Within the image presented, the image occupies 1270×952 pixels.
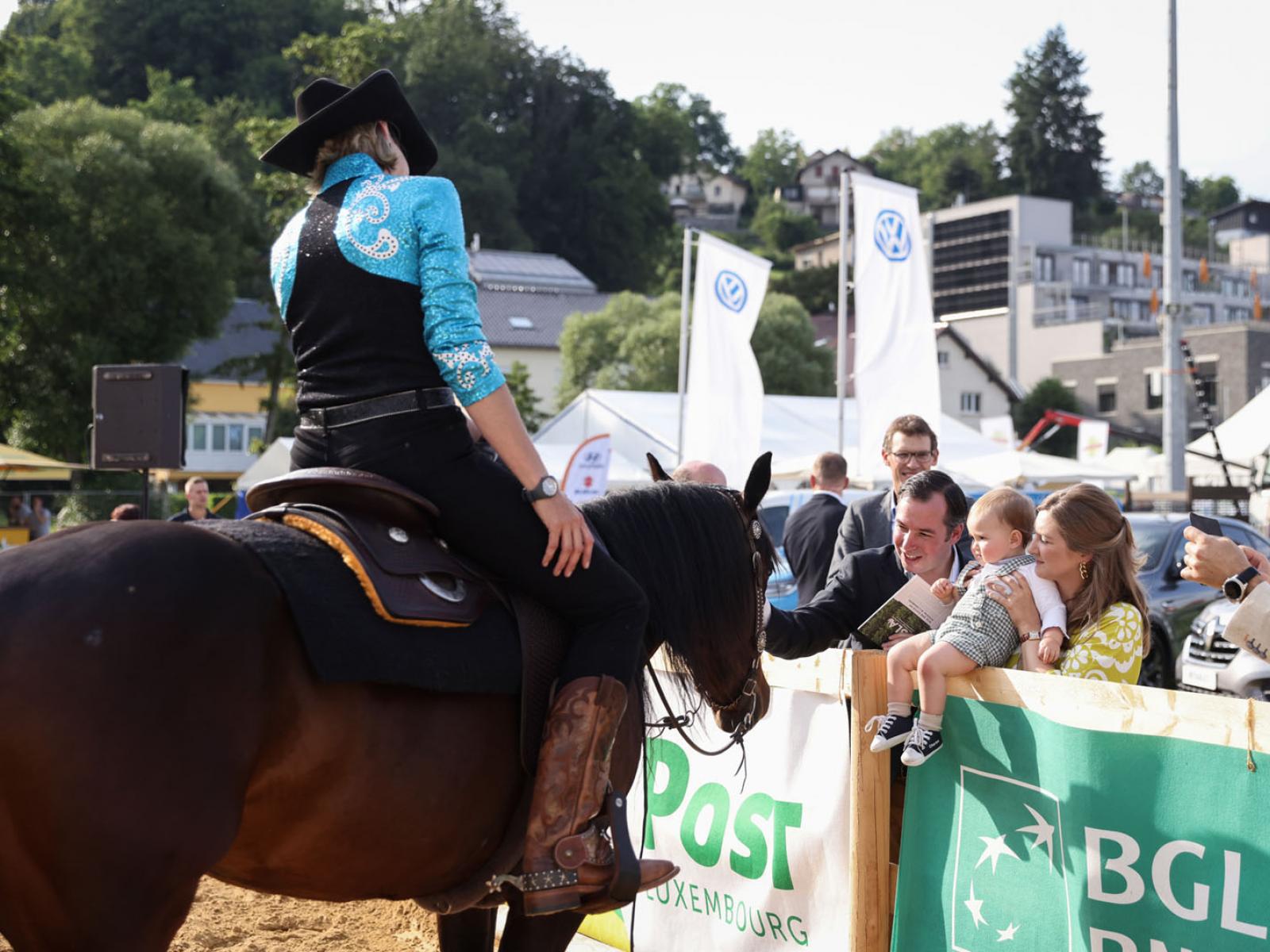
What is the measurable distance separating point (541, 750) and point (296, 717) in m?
0.65

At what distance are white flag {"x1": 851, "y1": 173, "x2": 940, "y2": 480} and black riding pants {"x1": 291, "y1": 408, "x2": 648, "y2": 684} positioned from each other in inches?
459

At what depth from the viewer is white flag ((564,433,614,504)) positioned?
17.1 m

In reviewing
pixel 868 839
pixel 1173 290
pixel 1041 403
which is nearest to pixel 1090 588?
pixel 868 839

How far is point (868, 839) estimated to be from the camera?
424 cm

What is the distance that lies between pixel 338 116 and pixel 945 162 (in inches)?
5496

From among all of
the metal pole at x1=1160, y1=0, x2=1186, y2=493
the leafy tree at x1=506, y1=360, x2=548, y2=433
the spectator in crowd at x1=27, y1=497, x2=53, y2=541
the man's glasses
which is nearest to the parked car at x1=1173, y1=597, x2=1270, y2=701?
the man's glasses

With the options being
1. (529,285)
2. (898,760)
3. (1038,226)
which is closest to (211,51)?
(529,285)

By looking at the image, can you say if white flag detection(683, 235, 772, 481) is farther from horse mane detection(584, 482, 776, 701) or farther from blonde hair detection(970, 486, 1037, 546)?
horse mane detection(584, 482, 776, 701)

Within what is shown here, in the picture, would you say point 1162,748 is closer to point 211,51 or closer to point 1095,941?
point 1095,941

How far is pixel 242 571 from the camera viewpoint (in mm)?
2756

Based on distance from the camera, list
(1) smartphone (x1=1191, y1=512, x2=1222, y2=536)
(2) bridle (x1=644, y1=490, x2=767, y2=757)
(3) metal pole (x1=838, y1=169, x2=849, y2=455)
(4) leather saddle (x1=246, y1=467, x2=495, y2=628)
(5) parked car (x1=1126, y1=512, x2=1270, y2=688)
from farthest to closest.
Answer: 1. (3) metal pole (x1=838, y1=169, x2=849, y2=455)
2. (5) parked car (x1=1126, y1=512, x2=1270, y2=688)
3. (2) bridle (x1=644, y1=490, x2=767, y2=757)
4. (1) smartphone (x1=1191, y1=512, x2=1222, y2=536)
5. (4) leather saddle (x1=246, y1=467, x2=495, y2=628)

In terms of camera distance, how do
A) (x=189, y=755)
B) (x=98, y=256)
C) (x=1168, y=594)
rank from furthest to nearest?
A: (x=98, y=256) < (x=1168, y=594) < (x=189, y=755)

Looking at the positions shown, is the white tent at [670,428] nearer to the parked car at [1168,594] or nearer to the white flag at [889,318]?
the white flag at [889,318]

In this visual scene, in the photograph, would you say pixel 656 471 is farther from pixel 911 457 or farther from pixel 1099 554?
pixel 911 457
